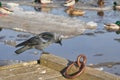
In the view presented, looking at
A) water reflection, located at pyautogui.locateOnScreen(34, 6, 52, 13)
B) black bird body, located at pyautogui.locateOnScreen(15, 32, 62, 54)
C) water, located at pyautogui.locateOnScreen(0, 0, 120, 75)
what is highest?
black bird body, located at pyautogui.locateOnScreen(15, 32, 62, 54)

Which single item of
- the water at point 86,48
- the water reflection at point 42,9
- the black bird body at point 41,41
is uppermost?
the black bird body at point 41,41

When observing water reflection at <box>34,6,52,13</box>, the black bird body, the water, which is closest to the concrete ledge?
the black bird body

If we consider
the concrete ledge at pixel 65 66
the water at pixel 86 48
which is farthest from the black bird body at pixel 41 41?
the water at pixel 86 48

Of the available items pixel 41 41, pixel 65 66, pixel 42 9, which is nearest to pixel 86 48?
pixel 41 41

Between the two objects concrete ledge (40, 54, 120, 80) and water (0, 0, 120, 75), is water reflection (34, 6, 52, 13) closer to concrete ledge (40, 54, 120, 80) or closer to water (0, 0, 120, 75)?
water (0, 0, 120, 75)

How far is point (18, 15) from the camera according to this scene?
22438mm

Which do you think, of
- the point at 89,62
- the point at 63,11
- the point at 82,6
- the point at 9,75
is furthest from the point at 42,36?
the point at 82,6

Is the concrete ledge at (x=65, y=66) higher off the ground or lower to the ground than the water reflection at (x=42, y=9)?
higher

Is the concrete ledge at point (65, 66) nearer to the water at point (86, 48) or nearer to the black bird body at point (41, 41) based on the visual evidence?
the black bird body at point (41, 41)

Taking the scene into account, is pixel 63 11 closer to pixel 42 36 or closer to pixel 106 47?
pixel 106 47

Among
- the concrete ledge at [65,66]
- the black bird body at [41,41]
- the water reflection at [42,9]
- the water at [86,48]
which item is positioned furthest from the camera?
the water reflection at [42,9]

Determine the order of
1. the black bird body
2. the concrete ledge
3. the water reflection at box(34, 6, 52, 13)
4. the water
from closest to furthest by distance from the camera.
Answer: the concrete ledge → the black bird body → the water → the water reflection at box(34, 6, 52, 13)

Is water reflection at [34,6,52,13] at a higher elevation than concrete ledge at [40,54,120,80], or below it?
below

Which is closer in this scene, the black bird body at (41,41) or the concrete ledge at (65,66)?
the concrete ledge at (65,66)
